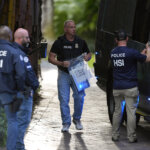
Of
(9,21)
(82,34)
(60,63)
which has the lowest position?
(82,34)

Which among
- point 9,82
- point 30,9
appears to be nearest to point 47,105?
point 30,9

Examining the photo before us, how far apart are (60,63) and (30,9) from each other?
213cm

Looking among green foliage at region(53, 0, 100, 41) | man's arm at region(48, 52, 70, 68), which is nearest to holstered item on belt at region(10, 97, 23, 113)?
man's arm at region(48, 52, 70, 68)

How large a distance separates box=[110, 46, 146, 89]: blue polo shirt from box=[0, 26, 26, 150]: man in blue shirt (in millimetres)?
1976

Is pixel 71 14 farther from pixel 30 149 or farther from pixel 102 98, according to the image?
pixel 30 149

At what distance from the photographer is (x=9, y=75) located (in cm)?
648

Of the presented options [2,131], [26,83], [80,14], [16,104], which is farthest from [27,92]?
[80,14]

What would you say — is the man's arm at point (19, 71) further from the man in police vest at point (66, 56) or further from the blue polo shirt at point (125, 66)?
the man in police vest at point (66, 56)

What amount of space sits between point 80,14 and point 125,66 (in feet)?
107

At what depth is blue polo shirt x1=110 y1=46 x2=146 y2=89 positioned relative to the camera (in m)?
8.00

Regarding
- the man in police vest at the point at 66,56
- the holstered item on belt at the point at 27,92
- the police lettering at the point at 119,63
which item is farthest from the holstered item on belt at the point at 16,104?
the man in police vest at the point at 66,56

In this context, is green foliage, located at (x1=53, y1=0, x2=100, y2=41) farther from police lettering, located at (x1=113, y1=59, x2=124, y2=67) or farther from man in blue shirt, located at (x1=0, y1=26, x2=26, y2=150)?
man in blue shirt, located at (x1=0, y1=26, x2=26, y2=150)

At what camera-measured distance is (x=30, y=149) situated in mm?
7719

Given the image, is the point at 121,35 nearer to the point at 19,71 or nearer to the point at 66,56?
the point at 66,56
